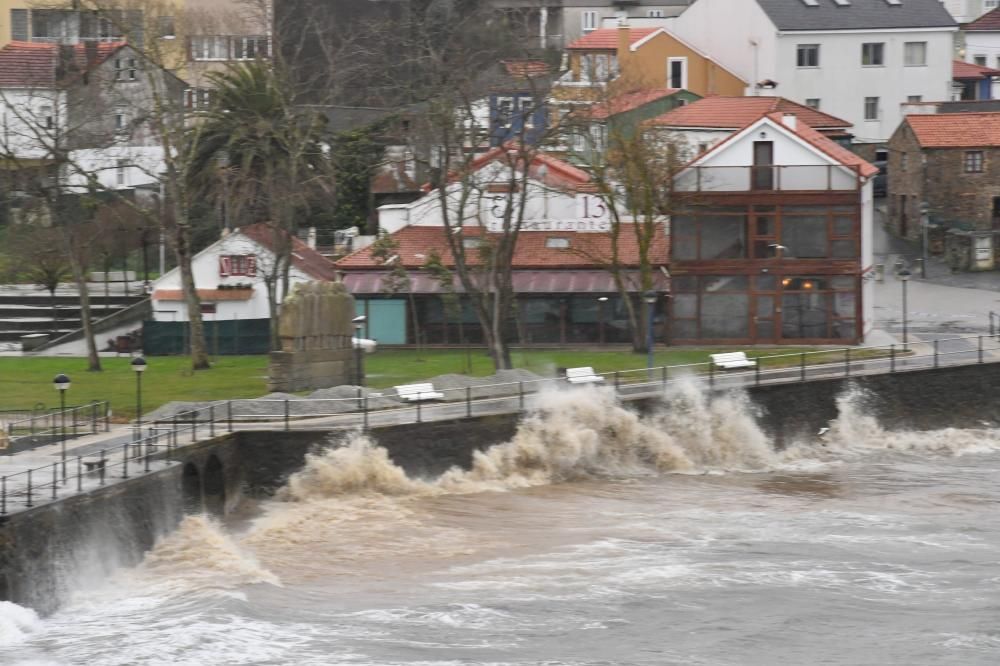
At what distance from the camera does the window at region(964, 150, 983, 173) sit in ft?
231

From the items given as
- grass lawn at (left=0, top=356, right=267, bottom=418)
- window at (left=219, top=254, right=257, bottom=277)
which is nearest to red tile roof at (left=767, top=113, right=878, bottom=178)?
grass lawn at (left=0, top=356, right=267, bottom=418)

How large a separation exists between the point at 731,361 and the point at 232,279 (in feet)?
69.0

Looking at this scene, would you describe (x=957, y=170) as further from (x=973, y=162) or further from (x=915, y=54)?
(x=915, y=54)

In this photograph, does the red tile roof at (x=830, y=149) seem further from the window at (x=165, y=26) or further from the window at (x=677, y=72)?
the window at (x=677, y=72)

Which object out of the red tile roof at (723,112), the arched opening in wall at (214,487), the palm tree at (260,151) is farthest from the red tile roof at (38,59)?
the arched opening in wall at (214,487)

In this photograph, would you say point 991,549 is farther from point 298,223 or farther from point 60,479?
point 298,223

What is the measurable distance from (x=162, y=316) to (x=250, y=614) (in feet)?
110

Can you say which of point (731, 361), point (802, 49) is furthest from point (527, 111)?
point (802, 49)

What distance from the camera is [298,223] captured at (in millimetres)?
71938

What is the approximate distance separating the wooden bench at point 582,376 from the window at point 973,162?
30.9 metres

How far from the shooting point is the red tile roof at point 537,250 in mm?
56656

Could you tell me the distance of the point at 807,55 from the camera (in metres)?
80.2

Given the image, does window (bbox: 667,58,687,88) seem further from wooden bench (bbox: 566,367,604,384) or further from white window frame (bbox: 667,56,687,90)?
wooden bench (bbox: 566,367,604,384)

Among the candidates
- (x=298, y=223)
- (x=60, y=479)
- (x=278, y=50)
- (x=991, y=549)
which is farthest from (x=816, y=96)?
(x=60, y=479)
